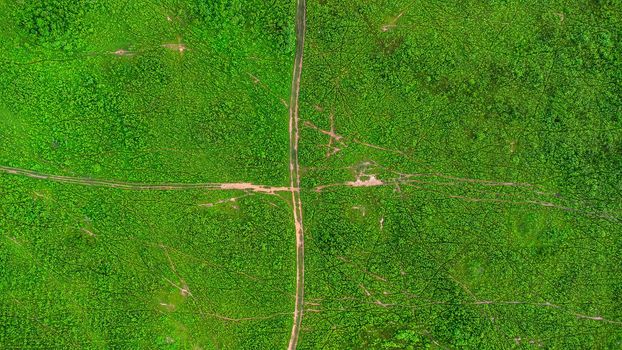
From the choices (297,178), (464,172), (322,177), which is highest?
(464,172)

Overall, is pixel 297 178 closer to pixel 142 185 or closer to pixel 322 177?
pixel 322 177

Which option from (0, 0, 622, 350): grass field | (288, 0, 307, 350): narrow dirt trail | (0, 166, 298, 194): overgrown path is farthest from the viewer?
(288, 0, 307, 350): narrow dirt trail

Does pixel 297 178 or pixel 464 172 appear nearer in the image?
pixel 464 172

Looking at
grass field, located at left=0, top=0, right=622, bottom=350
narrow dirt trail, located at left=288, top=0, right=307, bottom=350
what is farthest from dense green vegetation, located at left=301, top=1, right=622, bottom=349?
narrow dirt trail, located at left=288, top=0, right=307, bottom=350

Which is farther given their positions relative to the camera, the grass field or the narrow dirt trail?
the narrow dirt trail

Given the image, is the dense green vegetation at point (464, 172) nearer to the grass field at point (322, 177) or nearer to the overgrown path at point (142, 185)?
the grass field at point (322, 177)

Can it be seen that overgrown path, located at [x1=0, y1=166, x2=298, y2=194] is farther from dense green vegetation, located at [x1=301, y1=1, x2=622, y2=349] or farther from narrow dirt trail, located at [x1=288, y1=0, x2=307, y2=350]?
dense green vegetation, located at [x1=301, y1=1, x2=622, y2=349]

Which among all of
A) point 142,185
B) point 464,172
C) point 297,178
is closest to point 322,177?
point 297,178

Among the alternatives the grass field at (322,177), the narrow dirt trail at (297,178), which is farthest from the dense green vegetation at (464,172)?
the narrow dirt trail at (297,178)
